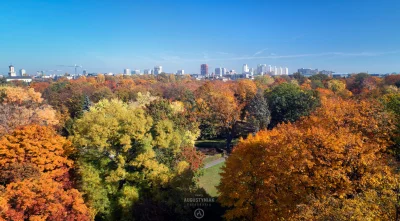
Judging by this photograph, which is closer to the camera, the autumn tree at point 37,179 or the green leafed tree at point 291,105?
the autumn tree at point 37,179

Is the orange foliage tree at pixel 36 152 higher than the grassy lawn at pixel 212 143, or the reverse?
the orange foliage tree at pixel 36 152

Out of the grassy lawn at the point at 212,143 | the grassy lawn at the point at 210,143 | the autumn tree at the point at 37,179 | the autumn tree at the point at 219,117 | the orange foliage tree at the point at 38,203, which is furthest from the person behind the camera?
the grassy lawn at the point at 210,143

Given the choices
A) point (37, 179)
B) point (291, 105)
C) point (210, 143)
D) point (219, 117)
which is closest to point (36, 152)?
point (37, 179)

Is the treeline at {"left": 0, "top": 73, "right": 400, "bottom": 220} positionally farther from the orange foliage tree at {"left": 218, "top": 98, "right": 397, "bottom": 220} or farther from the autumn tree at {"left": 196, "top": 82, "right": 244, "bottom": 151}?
the autumn tree at {"left": 196, "top": 82, "right": 244, "bottom": 151}

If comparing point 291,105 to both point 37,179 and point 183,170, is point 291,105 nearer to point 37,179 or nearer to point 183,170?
point 183,170

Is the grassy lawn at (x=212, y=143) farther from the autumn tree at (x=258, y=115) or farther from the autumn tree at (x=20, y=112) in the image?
the autumn tree at (x=20, y=112)

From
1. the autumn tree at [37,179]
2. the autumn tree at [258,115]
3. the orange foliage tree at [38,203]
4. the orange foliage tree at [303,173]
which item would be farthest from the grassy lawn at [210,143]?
the orange foliage tree at [38,203]

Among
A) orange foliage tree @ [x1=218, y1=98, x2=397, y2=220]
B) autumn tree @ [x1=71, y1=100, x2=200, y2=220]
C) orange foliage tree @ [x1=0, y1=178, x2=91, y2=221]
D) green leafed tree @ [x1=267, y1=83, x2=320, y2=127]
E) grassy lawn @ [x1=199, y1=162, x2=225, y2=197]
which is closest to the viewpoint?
orange foliage tree @ [x1=218, y1=98, x2=397, y2=220]

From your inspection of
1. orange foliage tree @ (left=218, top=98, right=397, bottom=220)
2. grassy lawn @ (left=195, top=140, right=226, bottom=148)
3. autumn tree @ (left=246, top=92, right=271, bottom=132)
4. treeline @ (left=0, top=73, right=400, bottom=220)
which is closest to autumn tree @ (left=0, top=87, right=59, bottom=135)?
treeline @ (left=0, top=73, right=400, bottom=220)

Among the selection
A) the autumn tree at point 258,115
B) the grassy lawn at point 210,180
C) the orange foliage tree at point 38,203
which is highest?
the autumn tree at point 258,115
